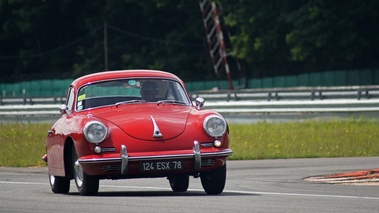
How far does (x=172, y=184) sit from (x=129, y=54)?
60084 millimetres

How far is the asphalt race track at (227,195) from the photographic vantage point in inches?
408

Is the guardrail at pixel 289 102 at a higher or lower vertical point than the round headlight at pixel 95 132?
lower

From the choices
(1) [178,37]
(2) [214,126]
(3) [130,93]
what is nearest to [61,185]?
(3) [130,93]

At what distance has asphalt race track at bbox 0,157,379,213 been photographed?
10.4m

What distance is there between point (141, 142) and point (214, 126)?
855 millimetres

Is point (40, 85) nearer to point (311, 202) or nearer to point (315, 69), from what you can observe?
point (315, 69)

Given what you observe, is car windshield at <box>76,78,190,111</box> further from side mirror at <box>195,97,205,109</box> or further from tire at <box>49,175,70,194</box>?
tire at <box>49,175,70,194</box>

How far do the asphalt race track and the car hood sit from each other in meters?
0.66

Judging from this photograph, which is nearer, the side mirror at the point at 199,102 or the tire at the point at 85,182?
the tire at the point at 85,182

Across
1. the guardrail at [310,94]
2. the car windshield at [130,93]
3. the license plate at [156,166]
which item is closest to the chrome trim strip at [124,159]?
the license plate at [156,166]

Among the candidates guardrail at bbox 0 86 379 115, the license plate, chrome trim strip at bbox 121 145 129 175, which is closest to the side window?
chrome trim strip at bbox 121 145 129 175

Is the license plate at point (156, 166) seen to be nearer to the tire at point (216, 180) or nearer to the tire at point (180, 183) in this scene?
the tire at point (216, 180)

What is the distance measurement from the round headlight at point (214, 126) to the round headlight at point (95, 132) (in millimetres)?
1091

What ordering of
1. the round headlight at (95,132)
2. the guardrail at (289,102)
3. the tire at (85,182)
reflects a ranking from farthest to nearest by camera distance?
1. the guardrail at (289,102)
2. the tire at (85,182)
3. the round headlight at (95,132)
